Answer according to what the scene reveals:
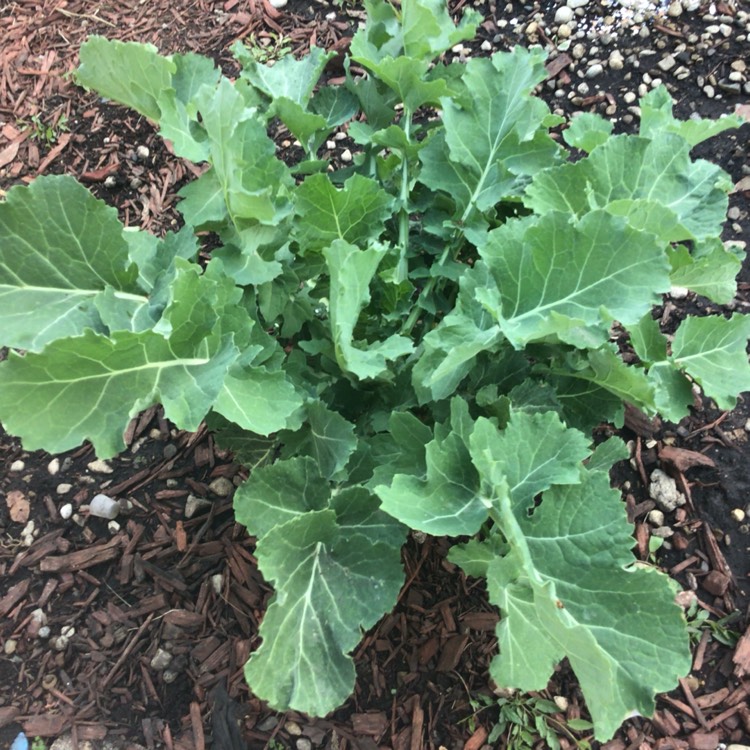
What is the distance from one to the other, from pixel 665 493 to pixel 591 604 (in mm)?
985

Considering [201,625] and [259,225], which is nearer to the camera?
[259,225]

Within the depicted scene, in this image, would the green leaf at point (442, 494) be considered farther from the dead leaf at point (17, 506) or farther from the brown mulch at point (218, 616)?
the dead leaf at point (17, 506)

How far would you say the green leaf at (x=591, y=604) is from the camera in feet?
4.12

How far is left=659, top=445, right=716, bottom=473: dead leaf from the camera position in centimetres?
222

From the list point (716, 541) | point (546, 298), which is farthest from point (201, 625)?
point (716, 541)

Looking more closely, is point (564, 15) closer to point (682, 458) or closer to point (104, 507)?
point (682, 458)

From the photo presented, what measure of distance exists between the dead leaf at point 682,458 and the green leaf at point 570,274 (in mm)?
1005

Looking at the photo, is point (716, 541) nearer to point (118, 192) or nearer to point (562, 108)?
point (562, 108)

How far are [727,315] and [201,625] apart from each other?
6.33 feet

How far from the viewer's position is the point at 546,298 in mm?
1470

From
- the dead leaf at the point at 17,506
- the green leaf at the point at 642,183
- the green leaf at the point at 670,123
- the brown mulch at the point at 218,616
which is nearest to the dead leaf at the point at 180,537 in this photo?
the brown mulch at the point at 218,616

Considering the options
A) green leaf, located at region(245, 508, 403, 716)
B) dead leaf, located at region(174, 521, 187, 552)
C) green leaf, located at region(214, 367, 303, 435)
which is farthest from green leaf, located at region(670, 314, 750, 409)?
dead leaf, located at region(174, 521, 187, 552)

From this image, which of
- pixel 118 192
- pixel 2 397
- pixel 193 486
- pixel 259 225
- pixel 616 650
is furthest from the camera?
pixel 118 192

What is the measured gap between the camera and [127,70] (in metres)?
1.62
